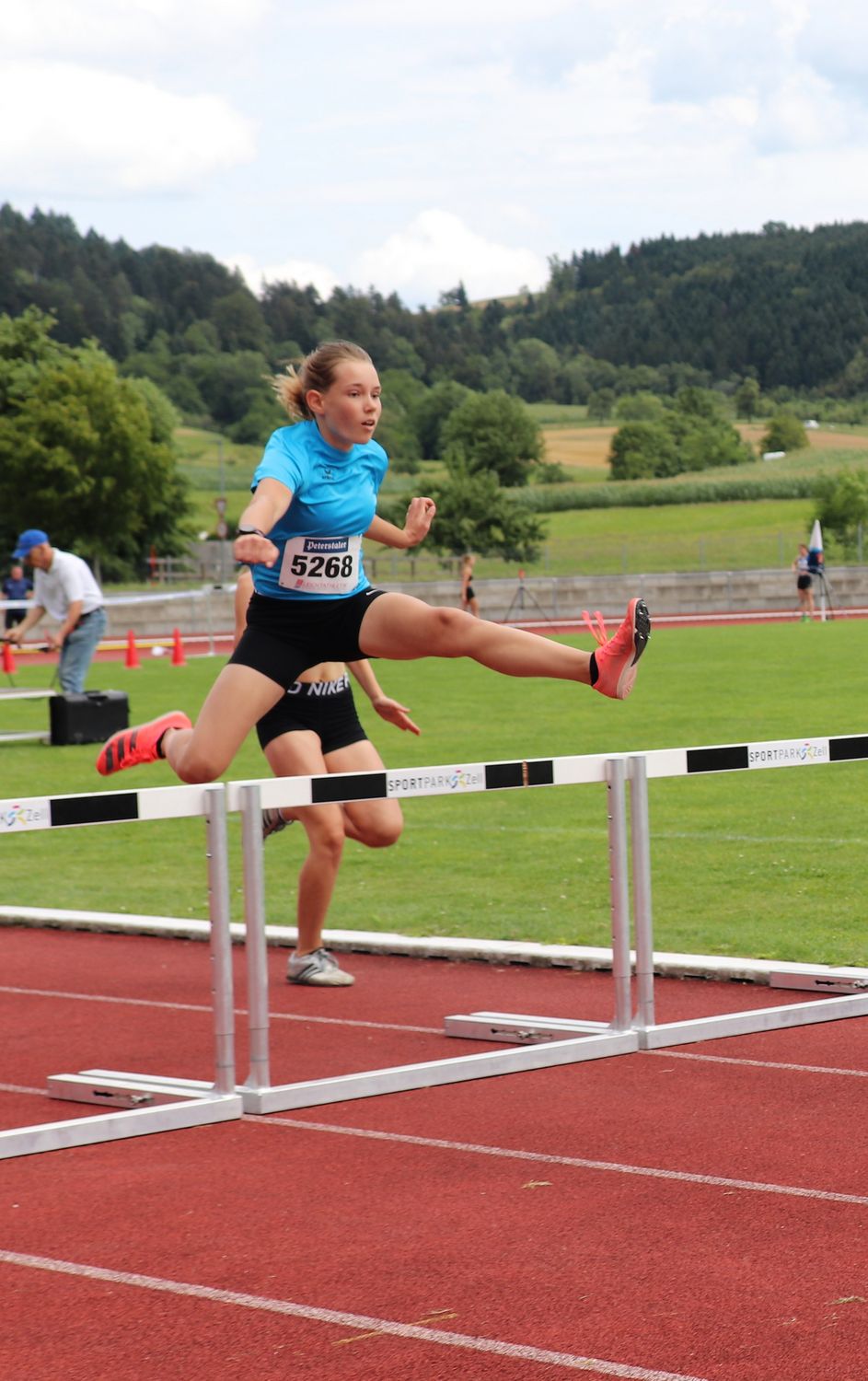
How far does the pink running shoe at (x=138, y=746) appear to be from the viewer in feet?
22.9

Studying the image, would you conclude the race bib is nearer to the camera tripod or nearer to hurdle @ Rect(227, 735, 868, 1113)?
hurdle @ Rect(227, 735, 868, 1113)

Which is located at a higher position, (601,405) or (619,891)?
(601,405)

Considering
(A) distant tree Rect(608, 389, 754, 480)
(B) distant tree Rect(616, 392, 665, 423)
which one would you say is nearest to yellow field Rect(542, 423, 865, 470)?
(B) distant tree Rect(616, 392, 665, 423)

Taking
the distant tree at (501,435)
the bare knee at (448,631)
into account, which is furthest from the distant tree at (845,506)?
the bare knee at (448,631)

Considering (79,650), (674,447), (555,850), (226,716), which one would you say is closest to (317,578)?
(226,716)

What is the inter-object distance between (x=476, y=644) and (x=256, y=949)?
48.7 inches

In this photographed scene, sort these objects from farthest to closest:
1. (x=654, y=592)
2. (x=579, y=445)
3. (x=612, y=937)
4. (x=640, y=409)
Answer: (x=640, y=409) → (x=579, y=445) → (x=654, y=592) → (x=612, y=937)

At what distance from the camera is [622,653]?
6004 mm

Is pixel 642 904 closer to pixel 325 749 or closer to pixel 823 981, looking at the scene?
pixel 823 981

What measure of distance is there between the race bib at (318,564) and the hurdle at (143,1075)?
1079 millimetres

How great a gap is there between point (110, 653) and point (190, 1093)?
3406 centimetres

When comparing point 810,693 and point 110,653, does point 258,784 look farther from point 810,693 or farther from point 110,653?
point 110,653

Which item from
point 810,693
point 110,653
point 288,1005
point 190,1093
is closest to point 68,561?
point 810,693

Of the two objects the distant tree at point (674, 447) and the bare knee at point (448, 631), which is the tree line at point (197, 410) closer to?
the distant tree at point (674, 447)
